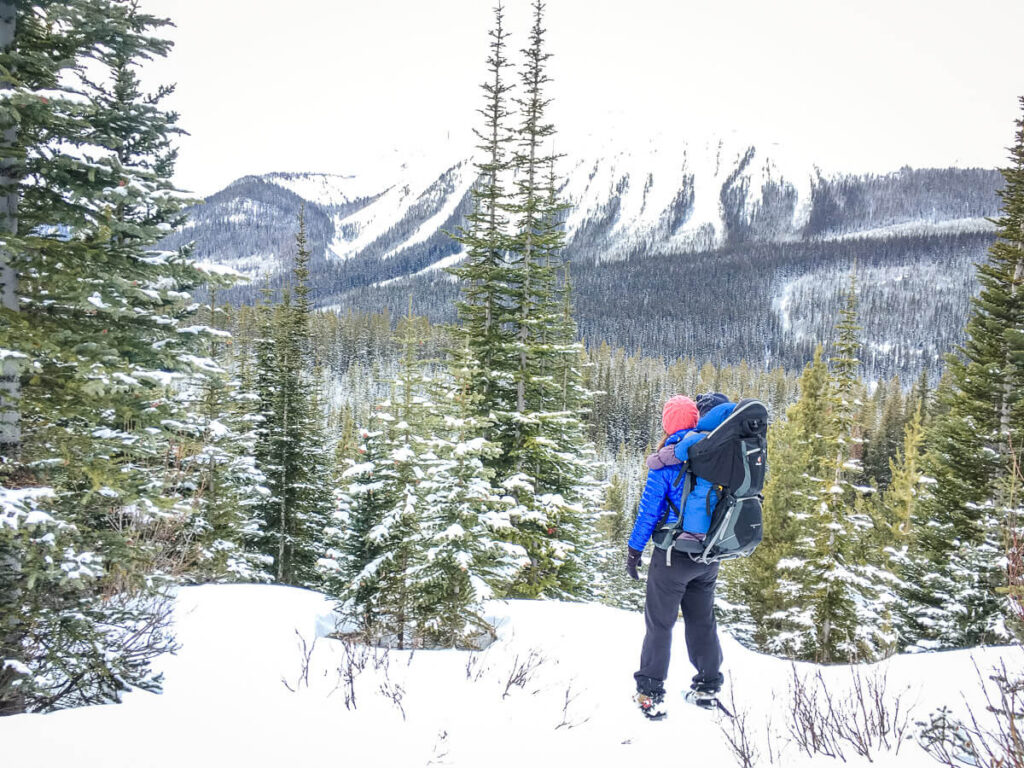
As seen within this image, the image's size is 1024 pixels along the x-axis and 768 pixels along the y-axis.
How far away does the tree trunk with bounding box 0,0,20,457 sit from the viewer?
407cm

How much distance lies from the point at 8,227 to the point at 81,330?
0.93 meters

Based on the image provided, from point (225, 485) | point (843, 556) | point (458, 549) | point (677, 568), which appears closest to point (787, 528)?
point (843, 556)

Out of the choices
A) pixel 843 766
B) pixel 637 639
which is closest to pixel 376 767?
pixel 843 766

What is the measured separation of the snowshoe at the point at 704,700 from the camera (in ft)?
13.7

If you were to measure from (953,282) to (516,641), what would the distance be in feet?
812

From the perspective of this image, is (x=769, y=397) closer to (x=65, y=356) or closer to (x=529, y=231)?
(x=529, y=231)

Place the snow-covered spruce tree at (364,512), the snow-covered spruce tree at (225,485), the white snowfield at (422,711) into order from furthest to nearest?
the snow-covered spruce tree at (225,485), the snow-covered spruce tree at (364,512), the white snowfield at (422,711)

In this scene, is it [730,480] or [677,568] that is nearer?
[730,480]

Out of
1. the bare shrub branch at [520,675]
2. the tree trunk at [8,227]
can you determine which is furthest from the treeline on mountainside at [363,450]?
the bare shrub branch at [520,675]

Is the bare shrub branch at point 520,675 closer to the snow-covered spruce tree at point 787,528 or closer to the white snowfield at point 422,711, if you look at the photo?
the white snowfield at point 422,711

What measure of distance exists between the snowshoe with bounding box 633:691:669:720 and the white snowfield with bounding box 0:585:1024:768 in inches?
2.3

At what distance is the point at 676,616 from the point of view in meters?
4.22

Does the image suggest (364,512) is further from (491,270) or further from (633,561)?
(633,561)

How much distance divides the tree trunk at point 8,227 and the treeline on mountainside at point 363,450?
0.8 inches
